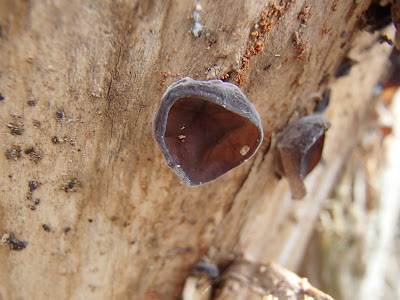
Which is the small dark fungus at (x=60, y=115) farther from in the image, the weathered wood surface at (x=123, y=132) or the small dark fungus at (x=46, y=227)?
the small dark fungus at (x=46, y=227)

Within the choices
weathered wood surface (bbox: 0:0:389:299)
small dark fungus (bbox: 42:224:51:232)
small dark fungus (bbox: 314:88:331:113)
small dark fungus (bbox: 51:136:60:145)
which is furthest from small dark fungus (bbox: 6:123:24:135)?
small dark fungus (bbox: 314:88:331:113)

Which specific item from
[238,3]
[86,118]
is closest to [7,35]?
[86,118]

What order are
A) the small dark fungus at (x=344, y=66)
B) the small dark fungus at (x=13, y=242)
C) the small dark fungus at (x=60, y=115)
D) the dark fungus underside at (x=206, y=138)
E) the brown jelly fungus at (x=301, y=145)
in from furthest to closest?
the small dark fungus at (x=344, y=66) < the brown jelly fungus at (x=301, y=145) < the small dark fungus at (x=13, y=242) < the dark fungus underside at (x=206, y=138) < the small dark fungus at (x=60, y=115)

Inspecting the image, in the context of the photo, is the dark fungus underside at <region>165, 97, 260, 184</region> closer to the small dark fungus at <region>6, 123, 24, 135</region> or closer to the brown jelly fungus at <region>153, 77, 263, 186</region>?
the brown jelly fungus at <region>153, 77, 263, 186</region>

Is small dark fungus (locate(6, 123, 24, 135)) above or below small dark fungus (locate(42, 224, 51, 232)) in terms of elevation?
above

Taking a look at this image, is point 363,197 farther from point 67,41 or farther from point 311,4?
point 67,41

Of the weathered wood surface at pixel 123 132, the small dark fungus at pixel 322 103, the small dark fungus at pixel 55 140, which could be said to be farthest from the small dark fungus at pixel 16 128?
the small dark fungus at pixel 322 103

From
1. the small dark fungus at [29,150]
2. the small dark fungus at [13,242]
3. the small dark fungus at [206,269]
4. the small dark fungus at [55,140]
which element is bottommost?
the small dark fungus at [13,242]
